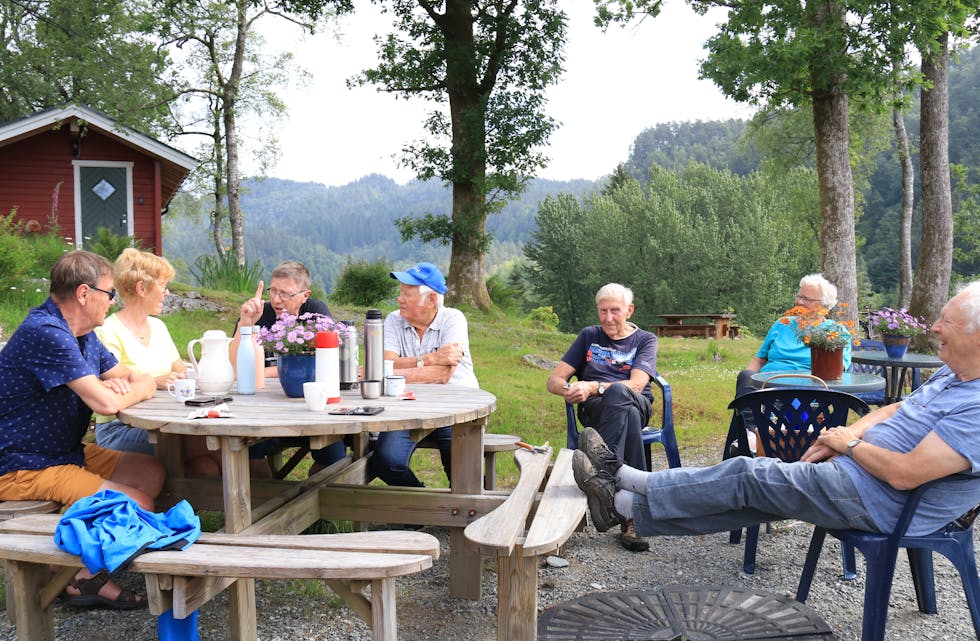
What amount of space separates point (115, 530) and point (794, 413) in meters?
2.59

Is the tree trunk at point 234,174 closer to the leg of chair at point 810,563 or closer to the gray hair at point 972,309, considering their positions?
the leg of chair at point 810,563

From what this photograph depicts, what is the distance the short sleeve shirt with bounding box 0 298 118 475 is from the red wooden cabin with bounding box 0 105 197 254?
14.4 m

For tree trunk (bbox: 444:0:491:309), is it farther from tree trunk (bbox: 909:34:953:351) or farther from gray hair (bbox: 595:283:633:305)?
gray hair (bbox: 595:283:633:305)

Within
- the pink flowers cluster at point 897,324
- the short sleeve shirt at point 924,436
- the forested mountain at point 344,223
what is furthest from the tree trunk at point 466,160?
the forested mountain at point 344,223

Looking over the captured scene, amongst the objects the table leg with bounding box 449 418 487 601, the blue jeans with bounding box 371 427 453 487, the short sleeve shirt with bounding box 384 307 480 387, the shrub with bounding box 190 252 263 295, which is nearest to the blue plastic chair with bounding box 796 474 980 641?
the table leg with bounding box 449 418 487 601

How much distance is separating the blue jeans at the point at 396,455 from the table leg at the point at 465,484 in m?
0.44

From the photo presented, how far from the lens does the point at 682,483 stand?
281cm

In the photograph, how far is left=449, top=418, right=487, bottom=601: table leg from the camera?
3256mm

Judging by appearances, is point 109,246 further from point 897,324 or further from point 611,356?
point 897,324

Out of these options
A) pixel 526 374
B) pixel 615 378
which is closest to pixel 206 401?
pixel 615 378

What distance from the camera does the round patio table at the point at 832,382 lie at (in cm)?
436

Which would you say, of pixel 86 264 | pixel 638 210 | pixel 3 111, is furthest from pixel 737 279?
pixel 86 264

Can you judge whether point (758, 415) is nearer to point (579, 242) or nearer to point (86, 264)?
point (86, 264)

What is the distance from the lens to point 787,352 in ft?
16.3
